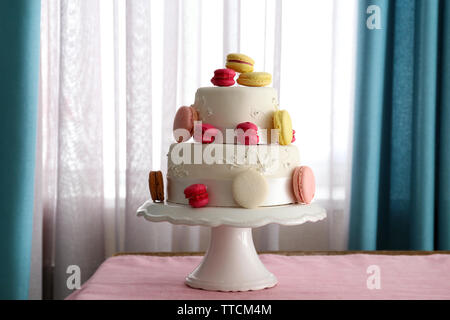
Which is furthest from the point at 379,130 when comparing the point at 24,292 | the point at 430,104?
the point at 24,292

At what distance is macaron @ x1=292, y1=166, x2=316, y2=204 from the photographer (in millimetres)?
1080

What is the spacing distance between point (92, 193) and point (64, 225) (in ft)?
0.48

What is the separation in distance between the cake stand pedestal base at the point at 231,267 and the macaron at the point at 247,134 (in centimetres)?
19

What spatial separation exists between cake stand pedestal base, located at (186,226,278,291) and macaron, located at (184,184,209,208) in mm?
112

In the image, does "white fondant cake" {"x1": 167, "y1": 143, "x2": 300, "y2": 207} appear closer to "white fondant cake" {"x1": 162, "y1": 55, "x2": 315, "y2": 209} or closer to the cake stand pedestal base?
"white fondant cake" {"x1": 162, "y1": 55, "x2": 315, "y2": 209}

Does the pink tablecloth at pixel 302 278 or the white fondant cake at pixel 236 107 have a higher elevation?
the white fondant cake at pixel 236 107

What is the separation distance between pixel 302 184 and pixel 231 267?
0.22 metres

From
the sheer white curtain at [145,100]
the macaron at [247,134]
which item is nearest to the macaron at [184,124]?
the macaron at [247,134]

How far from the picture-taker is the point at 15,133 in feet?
5.49

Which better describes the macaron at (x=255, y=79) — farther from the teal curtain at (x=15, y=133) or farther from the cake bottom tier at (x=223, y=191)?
the teal curtain at (x=15, y=133)

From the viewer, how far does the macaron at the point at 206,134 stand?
1071 mm

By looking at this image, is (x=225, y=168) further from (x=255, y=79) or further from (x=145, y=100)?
(x=145, y=100)

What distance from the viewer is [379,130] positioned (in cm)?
184
